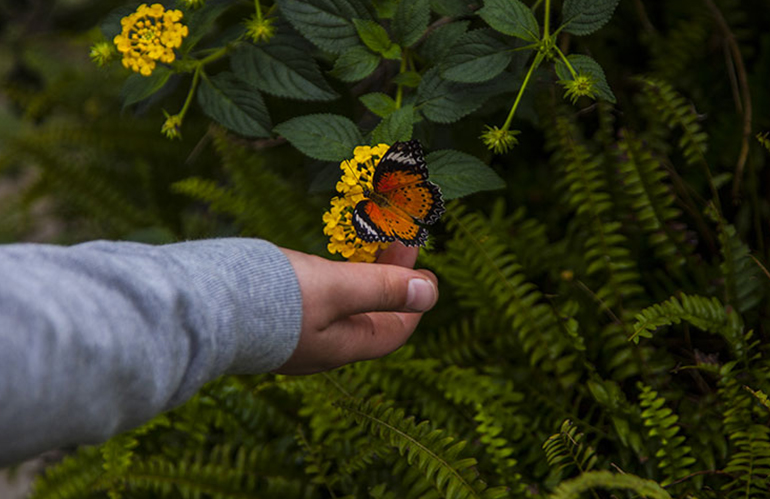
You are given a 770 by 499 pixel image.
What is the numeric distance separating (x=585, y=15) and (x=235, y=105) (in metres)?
0.60

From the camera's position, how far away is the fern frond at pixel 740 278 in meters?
1.17

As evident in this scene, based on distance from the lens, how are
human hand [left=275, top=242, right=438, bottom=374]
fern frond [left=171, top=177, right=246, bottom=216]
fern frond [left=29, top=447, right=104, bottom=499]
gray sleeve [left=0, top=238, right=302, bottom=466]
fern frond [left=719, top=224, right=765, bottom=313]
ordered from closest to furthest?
gray sleeve [left=0, top=238, right=302, bottom=466] → human hand [left=275, top=242, right=438, bottom=374] → fern frond [left=719, top=224, right=765, bottom=313] → fern frond [left=29, top=447, right=104, bottom=499] → fern frond [left=171, top=177, right=246, bottom=216]

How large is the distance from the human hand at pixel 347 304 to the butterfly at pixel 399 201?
0.06m

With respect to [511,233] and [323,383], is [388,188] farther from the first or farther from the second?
[511,233]

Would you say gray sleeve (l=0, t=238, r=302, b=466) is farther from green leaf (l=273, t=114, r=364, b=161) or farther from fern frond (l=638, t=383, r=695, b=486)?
fern frond (l=638, t=383, r=695, b=486)

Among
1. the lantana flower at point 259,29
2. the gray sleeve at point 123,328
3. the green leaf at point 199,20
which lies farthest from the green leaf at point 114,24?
the gray sleeve at point 123,328

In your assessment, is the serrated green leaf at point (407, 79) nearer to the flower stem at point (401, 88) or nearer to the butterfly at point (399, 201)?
the flower stem at point (401, 88)

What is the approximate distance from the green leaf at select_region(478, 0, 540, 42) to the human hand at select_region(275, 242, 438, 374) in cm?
38

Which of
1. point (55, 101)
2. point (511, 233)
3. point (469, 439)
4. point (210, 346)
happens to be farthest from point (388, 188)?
point (55, 101)

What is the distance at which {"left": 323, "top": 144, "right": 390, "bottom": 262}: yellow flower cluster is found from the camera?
2.89 ft

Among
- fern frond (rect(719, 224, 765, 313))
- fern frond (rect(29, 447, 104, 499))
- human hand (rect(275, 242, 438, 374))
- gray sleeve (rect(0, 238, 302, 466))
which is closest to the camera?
gray sleeve (rect(0, 238, 302, 466))

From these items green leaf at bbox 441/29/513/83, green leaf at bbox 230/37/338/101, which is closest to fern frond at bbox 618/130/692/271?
green leaf at bbox 441/29/513/83

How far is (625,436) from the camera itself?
112cm

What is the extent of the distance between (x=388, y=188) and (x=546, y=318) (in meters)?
0.55
